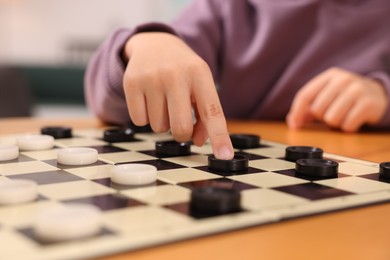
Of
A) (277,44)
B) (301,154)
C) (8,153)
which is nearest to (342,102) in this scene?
(277,44)

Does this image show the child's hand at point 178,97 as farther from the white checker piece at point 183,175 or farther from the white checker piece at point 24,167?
the white checker piece at point 24,167

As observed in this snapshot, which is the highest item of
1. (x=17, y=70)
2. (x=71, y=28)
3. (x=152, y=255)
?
(x=71, y=28)

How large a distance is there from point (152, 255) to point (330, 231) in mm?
193

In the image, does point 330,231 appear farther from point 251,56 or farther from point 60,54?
point 60,54

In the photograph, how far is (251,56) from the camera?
159 cm

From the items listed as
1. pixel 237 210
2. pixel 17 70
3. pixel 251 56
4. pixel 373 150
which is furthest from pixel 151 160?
pixel 17 70

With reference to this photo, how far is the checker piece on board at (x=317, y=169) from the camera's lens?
2.43 feet

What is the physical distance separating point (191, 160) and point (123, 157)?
0.34 feet

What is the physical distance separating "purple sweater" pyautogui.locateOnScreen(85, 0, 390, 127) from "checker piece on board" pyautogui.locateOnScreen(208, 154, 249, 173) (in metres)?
0.75

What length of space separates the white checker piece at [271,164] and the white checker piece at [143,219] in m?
0.28

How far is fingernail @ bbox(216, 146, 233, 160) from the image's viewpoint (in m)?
0.79

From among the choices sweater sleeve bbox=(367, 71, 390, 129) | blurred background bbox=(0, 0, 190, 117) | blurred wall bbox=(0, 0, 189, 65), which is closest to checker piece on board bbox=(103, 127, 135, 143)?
sweater sleeve bbox=(367, 71, 390, 129)

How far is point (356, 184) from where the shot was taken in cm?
72

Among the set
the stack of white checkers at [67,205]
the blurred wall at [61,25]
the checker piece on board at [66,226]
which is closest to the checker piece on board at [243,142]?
the stack of white checkers at [67,205]
